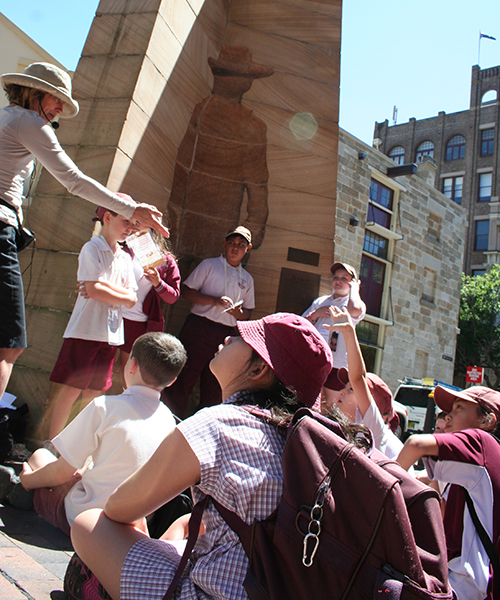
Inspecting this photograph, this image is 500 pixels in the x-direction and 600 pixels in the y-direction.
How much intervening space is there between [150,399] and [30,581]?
2.78 ft

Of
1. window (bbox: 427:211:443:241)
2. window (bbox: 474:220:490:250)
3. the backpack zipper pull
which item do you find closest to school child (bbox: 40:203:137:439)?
the backpack zipper pull

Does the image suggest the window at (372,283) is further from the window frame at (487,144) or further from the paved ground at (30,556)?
the window frame at (487,144)

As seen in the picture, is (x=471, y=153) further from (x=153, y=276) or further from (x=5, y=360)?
(x=5, y=360)

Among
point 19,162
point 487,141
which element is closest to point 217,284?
point 19,162

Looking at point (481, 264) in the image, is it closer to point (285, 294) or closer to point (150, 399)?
point (285, 294)

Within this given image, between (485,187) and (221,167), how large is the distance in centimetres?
3946

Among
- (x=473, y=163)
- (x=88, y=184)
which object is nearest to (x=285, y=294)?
(x=88, y=184)

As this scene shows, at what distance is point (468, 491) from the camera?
218 centimetres

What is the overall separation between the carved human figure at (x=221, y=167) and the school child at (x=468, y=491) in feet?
11.0

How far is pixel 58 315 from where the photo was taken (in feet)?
12.8

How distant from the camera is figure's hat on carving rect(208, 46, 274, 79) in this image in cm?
558

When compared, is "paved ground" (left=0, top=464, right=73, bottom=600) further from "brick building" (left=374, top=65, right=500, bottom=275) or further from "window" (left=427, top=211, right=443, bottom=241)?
"brick building" (left=374, top=65, right=500, bottom=275)

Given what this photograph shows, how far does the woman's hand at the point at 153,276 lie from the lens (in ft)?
12.5

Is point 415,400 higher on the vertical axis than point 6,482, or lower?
lower
